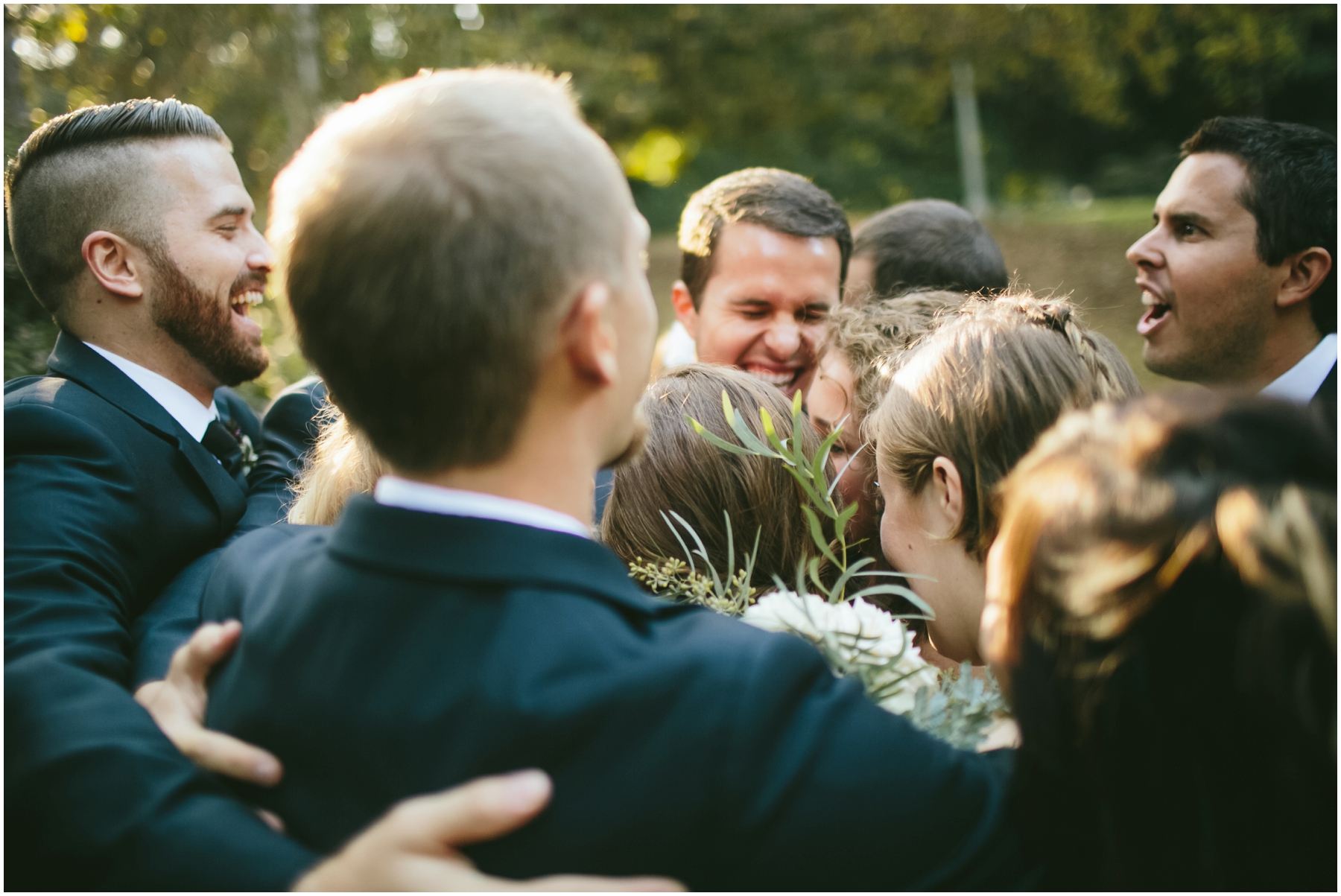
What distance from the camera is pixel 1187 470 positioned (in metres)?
1.32

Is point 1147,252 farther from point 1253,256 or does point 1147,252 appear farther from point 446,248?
point 446,248

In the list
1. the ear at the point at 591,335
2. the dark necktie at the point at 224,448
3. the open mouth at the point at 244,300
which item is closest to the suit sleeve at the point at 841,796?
the ear at the point at 591,335

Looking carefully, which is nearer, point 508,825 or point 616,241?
point 508,825

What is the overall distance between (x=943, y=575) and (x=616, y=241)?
4.27ft

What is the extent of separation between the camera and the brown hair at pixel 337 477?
2443 mm

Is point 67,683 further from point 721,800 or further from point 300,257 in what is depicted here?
point 721,800

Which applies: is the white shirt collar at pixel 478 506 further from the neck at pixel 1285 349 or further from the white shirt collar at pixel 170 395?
the neck at pixel 1285 349

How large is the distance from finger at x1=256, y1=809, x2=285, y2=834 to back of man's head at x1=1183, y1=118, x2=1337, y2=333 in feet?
15.7

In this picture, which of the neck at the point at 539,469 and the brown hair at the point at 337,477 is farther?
the brown hair at the point at 337,477

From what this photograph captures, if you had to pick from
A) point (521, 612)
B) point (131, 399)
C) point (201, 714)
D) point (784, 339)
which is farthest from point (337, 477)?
point (784, 339)

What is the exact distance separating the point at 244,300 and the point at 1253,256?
14.8 ft

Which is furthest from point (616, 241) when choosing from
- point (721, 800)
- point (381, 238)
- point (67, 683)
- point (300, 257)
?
point (67, 683)

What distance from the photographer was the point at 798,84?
24.9 m

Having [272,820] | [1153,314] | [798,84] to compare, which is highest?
[798,84]
